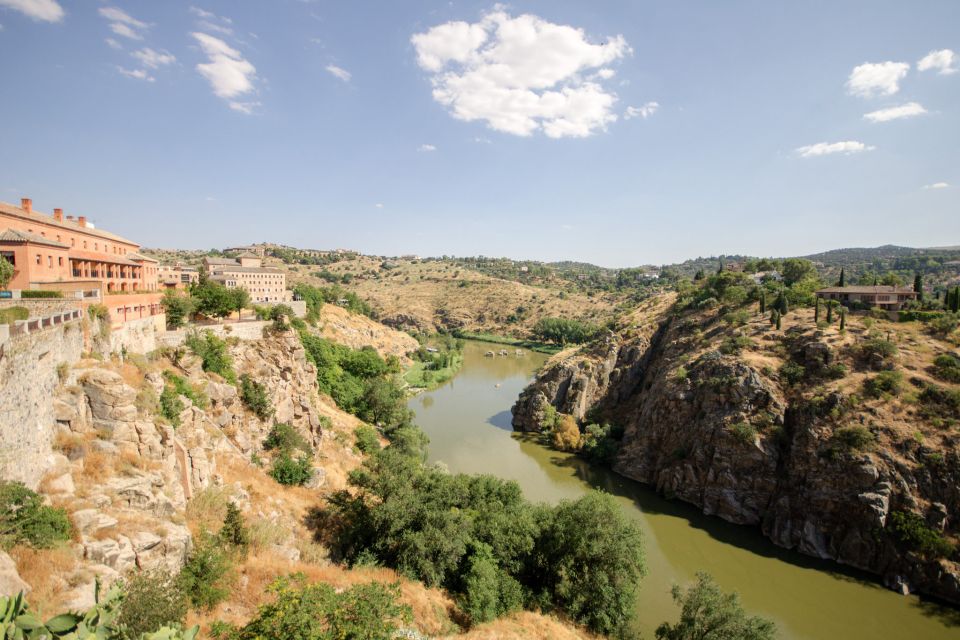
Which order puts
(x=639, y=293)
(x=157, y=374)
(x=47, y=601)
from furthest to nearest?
(x=639, y=293)
(x=157, y=374)
(x=47, y=601)

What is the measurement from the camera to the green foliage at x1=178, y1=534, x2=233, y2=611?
1141 centimetres

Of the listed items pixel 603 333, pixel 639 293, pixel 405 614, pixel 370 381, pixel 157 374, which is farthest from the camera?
pixel 639 293

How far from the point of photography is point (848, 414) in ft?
92.4

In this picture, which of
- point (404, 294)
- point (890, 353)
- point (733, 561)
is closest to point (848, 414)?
point (890, 353)

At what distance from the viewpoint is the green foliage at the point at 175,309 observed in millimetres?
22688

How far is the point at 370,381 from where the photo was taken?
39.4 metres

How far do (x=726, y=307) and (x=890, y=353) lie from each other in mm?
14922

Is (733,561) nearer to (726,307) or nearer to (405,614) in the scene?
(405,614)

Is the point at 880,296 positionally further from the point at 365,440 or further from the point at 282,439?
the point at 282,439

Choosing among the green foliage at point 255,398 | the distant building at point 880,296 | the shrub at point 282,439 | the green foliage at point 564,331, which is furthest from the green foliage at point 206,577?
the green foliage at point 564,331

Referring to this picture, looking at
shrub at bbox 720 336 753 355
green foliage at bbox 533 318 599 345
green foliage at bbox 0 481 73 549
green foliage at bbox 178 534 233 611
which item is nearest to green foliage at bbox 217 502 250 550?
green foliage at bbox 178 534 233 611

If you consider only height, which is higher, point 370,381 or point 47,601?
point 47,601

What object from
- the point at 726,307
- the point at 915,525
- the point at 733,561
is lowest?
the point at 733,561

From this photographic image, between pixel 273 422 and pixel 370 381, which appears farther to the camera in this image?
pixel 370 381
